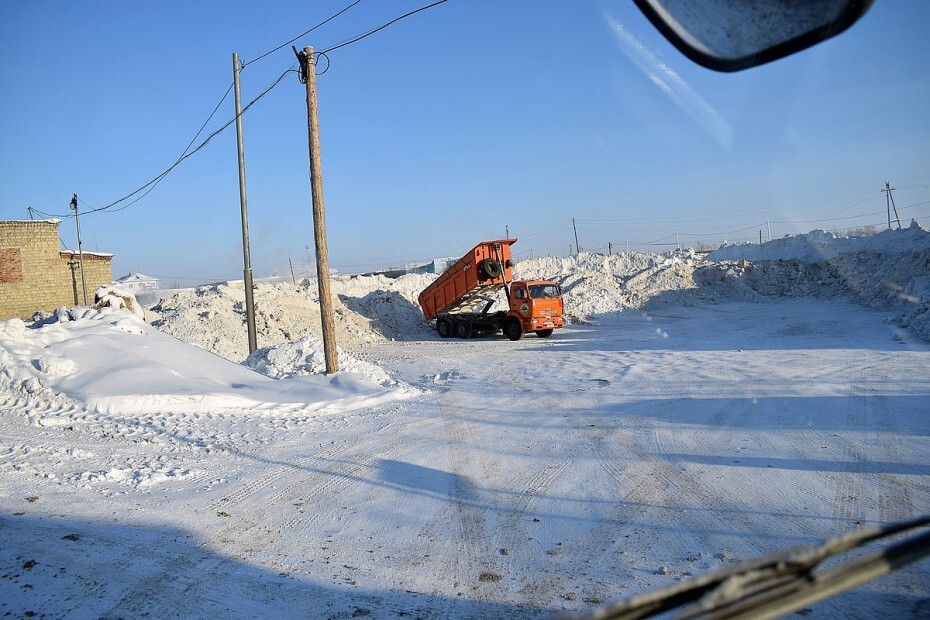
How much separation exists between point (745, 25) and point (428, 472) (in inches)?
226

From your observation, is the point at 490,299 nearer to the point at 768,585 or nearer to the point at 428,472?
the point at 428,472

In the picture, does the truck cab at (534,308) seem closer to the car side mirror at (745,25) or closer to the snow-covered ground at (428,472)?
the snow-covered ground at (428,472)

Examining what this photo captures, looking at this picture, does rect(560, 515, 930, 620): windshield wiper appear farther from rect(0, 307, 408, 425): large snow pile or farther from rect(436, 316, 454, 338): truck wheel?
rect(436, 316, 454, 338): truck wheel

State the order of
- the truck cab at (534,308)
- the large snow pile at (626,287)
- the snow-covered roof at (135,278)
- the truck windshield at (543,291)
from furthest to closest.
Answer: the snow-covered roof at (135,278) < the large snow pile at (626,287) < the truck windshield at (543,291) < the truck cab at (534,308)

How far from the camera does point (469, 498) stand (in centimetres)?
605

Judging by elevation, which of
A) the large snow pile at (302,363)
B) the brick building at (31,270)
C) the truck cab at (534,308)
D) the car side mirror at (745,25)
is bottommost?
the large snow pile at (302,363)

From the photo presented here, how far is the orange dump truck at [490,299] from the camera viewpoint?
22625mm

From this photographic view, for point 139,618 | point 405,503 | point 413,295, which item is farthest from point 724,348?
point 413,295

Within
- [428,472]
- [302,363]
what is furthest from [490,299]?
[428,472]

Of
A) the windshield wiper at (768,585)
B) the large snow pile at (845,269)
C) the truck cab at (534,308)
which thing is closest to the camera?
the windshield wiper at (768,585)

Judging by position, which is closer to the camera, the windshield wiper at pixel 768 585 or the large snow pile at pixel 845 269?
the windshield wiper at pixel 768 585

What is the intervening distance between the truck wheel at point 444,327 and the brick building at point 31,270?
18845 millimetres

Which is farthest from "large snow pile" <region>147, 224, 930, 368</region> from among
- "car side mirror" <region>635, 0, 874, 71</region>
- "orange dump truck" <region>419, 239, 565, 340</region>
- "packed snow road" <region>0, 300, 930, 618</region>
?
"car side mirror" <region>635, 0, 874, 71</region>

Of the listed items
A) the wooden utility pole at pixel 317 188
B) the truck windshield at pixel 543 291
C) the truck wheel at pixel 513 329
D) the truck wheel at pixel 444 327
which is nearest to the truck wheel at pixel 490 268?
the truck windshield at pixel 543 291
